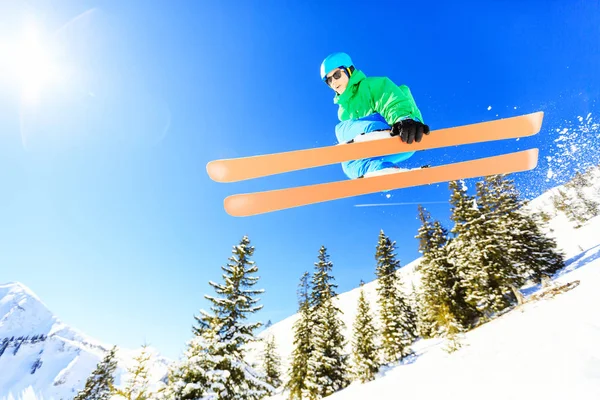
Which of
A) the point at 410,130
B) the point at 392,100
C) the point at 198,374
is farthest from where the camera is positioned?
the point at 198,374

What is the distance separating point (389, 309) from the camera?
70.5 feet

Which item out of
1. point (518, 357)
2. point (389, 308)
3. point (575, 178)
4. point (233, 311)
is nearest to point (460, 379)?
point (518, 357)

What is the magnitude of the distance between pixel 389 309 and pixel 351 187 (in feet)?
67.6

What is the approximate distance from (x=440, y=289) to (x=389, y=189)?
19113mm

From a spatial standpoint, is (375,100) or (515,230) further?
(515,230)

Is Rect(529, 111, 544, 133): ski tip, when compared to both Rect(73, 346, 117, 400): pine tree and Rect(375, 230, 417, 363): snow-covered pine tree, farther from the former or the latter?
Rect(73, 346, 117, 400): pine tree

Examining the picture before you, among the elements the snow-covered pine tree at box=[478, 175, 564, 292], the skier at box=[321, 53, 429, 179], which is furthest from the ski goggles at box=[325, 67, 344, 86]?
the snow-covered pine tree at box=[478, 175, 564, 292]

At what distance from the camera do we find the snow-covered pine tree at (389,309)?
67.7 feet

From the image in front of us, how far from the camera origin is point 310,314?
20.8 meters

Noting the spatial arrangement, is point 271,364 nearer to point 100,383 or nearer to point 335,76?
point 100,383

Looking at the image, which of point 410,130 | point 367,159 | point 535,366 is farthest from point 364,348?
point 410,130

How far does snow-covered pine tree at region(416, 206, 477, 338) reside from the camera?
18.8m

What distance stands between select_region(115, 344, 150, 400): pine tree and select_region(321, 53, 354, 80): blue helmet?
409 inches

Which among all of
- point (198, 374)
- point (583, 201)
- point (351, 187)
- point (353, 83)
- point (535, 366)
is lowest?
point (198, 374)
